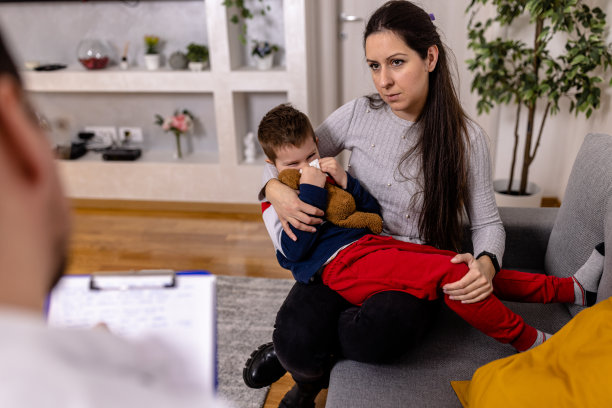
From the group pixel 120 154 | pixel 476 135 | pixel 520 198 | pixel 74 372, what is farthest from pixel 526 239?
pixel 120 154

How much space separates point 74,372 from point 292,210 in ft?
3.68

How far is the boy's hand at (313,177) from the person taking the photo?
1.41 meters

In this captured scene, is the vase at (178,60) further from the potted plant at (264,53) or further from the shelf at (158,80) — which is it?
the potted plant at (264,53)

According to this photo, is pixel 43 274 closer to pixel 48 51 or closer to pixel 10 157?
pixel 10 157

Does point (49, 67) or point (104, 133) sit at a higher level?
point (49, 67)

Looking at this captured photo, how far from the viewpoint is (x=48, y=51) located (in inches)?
131

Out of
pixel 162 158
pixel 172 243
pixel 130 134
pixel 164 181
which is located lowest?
pixel 172 243

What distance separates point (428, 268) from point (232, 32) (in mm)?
2100

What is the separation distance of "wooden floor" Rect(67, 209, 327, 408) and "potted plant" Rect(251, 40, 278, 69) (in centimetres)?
90

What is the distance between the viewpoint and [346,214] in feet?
4.64

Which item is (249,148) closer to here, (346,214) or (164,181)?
(164,181)

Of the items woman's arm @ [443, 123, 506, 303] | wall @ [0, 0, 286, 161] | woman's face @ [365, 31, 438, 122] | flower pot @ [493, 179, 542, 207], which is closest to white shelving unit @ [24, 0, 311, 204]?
wall @ [0, 0, 286, 161]

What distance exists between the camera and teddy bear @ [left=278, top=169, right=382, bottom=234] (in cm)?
140

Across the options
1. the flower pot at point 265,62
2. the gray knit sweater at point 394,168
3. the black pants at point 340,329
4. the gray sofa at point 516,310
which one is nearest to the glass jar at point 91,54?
the flower pot at point 265,62
